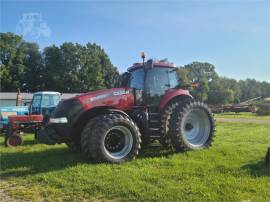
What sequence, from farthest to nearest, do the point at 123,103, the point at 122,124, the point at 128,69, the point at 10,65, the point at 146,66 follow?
1. the point at 10,65
2. the point at 128,69
3. the point at 146,66
4. the point at 123,103
5. the point at 122,124

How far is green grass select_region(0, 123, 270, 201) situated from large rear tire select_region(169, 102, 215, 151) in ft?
1.25

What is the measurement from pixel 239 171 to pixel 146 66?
369 cm

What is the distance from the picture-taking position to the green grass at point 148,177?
514cm

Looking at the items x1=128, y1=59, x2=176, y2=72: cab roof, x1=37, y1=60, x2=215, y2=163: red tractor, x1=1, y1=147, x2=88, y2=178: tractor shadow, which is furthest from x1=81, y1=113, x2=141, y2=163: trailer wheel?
x1=128, y1=59, x2=176, y2=72: cab roof

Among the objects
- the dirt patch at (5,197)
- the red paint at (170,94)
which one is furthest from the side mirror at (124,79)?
the dirt patch at (5,197)

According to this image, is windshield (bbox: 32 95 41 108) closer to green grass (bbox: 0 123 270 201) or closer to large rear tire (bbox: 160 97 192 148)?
green grass (bbox: 0 123 270 201)

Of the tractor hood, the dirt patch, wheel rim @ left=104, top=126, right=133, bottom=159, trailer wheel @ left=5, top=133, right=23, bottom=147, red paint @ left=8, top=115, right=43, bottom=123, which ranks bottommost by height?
the dirt patch

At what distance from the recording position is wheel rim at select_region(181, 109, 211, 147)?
9004mm

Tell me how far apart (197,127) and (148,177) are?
3.59 metres

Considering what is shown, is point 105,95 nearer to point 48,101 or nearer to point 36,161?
point 36,161

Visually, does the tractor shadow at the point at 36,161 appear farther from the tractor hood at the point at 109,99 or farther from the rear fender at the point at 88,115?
the tractor hood at the point at 109,99

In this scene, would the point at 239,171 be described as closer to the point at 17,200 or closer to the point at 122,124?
the point at 122,124

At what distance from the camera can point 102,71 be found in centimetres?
6166

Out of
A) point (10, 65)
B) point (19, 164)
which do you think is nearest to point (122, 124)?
point (19, 164)
